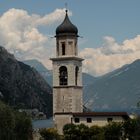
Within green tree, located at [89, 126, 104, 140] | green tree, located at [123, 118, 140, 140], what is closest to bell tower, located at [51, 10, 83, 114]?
green tree, located at [89, 126, 104, 140]

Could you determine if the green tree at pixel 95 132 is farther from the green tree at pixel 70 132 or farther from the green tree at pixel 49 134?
the green tree at pixel 49 134

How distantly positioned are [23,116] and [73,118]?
10.9 metres

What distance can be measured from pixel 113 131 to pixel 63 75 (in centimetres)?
1600

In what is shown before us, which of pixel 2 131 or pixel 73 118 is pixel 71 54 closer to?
pixel 73 118

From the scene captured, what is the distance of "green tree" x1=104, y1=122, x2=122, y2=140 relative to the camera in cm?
8594

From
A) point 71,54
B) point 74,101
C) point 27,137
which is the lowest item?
point 27,137

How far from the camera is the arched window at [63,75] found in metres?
98.4

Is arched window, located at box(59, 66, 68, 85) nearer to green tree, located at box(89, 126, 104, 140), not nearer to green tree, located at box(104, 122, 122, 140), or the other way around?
green tree, located at box(89, 126, 104, 140)

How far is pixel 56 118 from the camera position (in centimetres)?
9731

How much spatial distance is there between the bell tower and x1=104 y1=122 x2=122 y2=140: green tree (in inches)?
443

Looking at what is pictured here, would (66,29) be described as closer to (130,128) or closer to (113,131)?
(113,131)

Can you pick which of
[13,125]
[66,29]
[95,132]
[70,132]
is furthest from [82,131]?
[66,29]

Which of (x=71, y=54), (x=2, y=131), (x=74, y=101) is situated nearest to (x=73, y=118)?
(x=74, y=101)

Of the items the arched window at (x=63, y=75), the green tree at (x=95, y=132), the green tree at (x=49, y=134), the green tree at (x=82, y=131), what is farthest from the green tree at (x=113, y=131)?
the arched window at (x=63, y=75)
